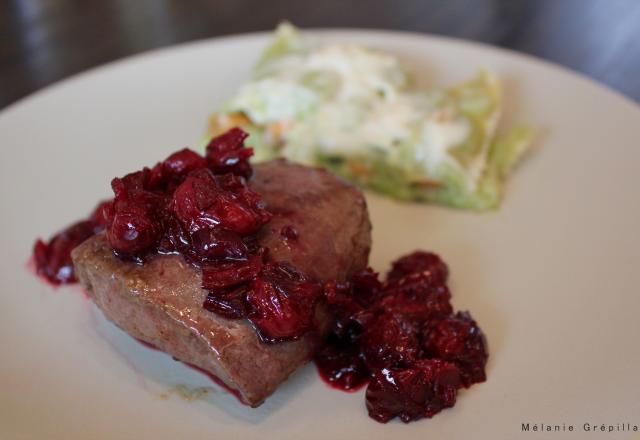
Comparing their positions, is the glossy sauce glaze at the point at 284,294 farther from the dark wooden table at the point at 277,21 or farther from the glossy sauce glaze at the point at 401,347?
the dark wooden table at the point at 277,21

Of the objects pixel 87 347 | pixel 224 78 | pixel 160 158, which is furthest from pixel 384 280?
pixel 224 78

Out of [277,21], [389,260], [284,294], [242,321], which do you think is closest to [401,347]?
[284,294]

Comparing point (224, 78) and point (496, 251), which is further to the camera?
point (224, 78)

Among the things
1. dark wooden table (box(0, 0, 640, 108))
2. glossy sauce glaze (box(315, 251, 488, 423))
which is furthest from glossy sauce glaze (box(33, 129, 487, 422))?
dark wooden table (box(0, 0, 640, 108))

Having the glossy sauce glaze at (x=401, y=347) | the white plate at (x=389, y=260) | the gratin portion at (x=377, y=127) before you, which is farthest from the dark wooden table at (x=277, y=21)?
the glossy sauce glaze at (x=401, y=347)

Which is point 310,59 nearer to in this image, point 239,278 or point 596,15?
point 239,278

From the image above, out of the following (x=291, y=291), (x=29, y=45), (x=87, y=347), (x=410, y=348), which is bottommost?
(x=29, y=45)

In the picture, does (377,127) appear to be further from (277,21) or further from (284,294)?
(277,21)
